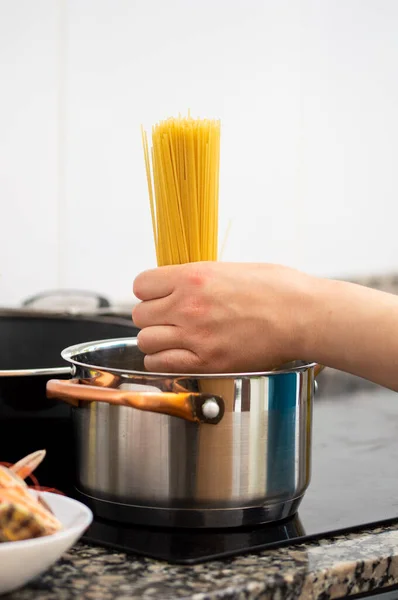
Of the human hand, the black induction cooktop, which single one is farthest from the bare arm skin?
the black induction cooktop

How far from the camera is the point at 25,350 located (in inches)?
45.0

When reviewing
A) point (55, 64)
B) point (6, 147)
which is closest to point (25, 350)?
point (6, 147)

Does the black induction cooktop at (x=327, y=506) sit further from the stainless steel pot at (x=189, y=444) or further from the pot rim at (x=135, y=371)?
the pot rim at (x=135, y=371)

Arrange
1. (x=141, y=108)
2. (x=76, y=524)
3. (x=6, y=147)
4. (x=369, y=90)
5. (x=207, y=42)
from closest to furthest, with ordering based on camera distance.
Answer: (x=76, y=524)
(x=6, y=147)
(x=141, y=108)
(x=207, y=42)
(x=369, y=90)

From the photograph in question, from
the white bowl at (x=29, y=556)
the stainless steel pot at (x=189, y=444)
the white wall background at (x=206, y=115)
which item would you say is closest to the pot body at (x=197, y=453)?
the stainless steel pot at (x=189, y=444)

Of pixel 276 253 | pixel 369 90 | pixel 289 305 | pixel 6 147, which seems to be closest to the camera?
pixel 289 305

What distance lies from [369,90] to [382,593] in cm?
190

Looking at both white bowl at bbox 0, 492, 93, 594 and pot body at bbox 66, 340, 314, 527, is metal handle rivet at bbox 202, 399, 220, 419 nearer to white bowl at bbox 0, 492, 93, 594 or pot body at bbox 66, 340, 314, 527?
pot body at bbox 66, 340, 314, 527

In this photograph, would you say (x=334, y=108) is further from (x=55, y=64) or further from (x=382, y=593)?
(x=382, y=593)

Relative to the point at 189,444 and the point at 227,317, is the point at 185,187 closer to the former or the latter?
the point at 227,317

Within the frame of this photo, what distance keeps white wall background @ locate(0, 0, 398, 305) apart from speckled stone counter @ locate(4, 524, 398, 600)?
1.02m

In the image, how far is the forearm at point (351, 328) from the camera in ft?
2.56

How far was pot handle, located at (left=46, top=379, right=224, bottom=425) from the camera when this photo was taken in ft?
2.24

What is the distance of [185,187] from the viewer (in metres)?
0.81
